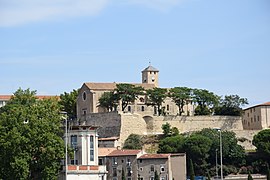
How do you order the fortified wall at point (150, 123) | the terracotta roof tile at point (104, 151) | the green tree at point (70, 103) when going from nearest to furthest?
Result: the terracotta roof tile at point (104, 151) < the fortified wall at point (150, 123) < the green tree at point (70, 103)

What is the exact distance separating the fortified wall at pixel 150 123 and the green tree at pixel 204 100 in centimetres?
292

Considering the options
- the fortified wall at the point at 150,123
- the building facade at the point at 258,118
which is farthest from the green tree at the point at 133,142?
the building facade at the point at 258,118

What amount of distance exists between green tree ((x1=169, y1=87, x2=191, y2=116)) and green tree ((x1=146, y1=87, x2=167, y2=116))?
3.80 ft

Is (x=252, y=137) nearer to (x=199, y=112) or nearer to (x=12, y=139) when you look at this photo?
(x=199, y=112)

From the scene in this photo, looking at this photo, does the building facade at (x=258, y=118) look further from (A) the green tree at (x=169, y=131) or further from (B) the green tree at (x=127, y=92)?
(B) the green tree at (x=127, y=92)

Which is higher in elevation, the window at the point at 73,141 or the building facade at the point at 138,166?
A: the window at the point at 73,141

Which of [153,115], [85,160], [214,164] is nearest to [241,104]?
[153,115]

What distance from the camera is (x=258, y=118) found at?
110625mm

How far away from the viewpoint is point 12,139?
2111 inches

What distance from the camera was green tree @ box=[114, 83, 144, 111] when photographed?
106688 millimetres

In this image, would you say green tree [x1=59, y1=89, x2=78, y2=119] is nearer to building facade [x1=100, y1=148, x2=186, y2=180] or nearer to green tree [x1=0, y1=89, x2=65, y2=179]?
building facade [x1=100, y1=148, x2=186, y2=180]

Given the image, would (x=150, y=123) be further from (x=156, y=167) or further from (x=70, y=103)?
(x=156, y=167)

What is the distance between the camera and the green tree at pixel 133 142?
99.8 metres

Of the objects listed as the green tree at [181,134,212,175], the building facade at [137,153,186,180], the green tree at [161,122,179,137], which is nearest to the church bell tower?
the green tree at [161,122,179,137]
